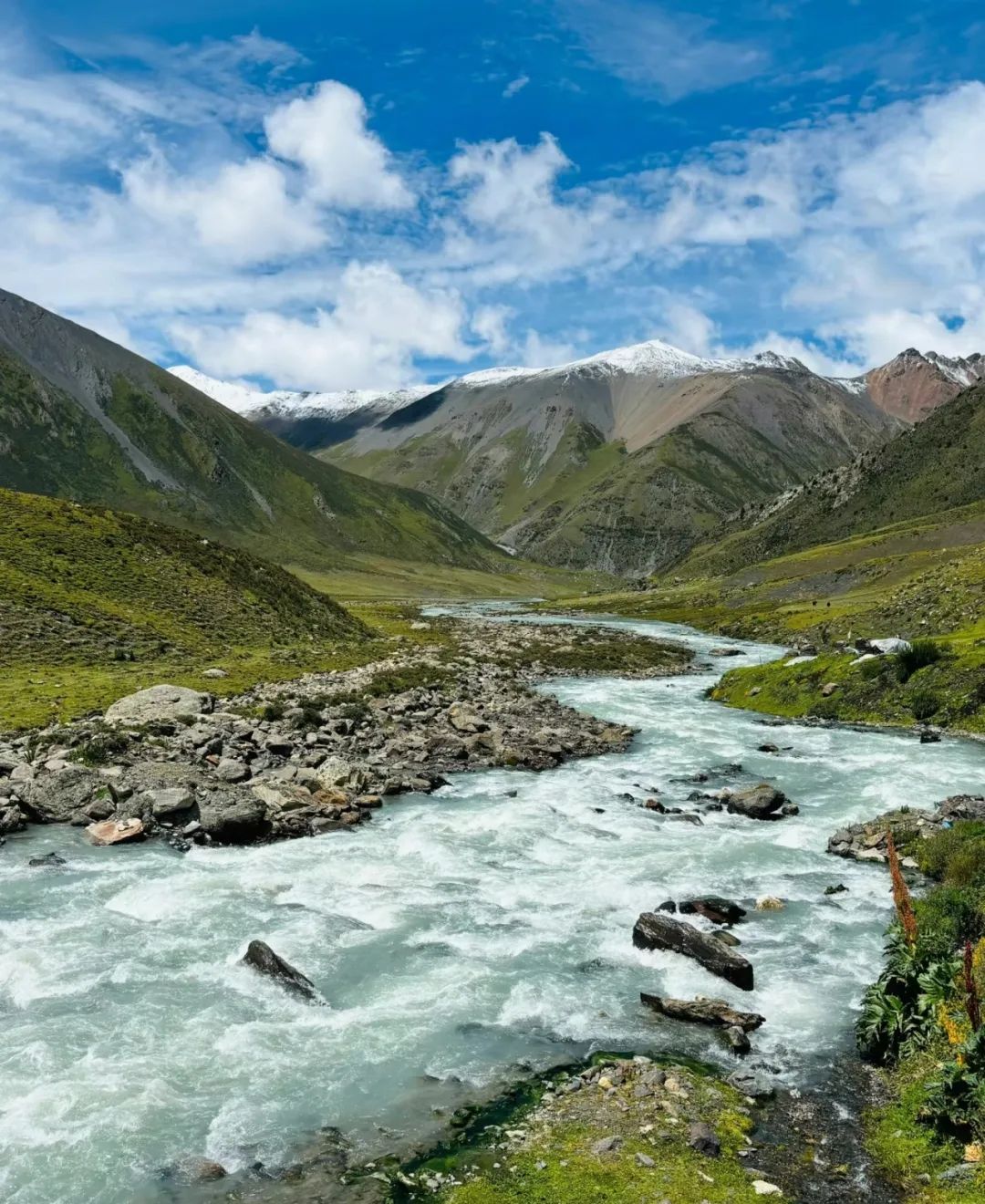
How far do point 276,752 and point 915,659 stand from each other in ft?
136

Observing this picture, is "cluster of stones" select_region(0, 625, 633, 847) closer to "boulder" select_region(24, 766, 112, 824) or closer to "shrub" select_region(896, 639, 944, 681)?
"boulder" select_region(24, 766, 112, 824)

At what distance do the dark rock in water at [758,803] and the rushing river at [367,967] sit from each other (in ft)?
3.34

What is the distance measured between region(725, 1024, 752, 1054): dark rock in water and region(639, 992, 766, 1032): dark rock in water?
0.25 m

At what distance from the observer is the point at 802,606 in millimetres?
136625

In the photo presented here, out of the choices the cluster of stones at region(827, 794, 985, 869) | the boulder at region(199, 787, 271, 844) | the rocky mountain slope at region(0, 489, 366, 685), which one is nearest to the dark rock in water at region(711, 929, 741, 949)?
the cluster of stones at region(827, 794, 985, 869)

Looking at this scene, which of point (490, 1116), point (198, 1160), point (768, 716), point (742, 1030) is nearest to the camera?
point (198, 1160)

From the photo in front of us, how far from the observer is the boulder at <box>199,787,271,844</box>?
29281mm

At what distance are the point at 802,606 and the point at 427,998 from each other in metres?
130

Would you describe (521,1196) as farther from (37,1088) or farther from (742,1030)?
(37,1088)

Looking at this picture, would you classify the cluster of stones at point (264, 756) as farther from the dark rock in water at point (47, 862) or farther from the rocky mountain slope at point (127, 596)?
the rocky mountain slope at point (127, 596)

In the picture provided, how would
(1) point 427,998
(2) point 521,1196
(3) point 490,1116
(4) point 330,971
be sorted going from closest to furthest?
(2) point 521,1196
(3) point 490,1116
(1) point 427,998
(4) point 330,971

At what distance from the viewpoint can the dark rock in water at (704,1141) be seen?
1335cm

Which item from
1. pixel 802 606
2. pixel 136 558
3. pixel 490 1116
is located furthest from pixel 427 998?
pixel 802 606

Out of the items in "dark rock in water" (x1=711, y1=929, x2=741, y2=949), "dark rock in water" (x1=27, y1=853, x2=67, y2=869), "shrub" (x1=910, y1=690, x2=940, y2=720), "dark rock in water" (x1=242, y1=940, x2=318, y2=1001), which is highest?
"shrub" (x1=910, y1=690, x2=940, y2=720)
